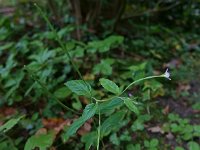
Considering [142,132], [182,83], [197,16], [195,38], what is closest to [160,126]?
[142,132]

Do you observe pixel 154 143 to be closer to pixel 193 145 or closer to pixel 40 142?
pixel 193 145

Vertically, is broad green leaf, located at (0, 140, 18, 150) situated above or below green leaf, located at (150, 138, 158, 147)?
above

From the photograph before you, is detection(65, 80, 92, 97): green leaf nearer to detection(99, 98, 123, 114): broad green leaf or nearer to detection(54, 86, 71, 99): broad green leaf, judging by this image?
detection(99, 98, 123, 114): broad green leaf

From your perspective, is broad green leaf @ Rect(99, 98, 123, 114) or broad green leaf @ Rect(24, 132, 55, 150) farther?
broad green leaf @ Rect(24, 132, 55, 150)

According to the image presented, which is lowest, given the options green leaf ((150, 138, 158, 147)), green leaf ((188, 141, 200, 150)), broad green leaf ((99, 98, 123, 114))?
green leaf ((188, 141, 200, 150))

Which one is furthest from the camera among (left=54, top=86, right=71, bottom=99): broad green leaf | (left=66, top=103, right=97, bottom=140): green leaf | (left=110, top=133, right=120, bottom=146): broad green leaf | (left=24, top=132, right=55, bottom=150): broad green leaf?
(left=54, top=86, right=71, bottom=99): broad green leaf

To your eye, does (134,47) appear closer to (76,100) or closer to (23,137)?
(76,100)

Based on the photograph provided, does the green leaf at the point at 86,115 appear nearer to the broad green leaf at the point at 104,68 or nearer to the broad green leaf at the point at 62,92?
the broad green leaf at the point at 62,92

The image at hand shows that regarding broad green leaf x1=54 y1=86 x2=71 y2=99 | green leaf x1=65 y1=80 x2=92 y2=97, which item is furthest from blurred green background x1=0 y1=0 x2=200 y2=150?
green leaf x1=65 y1=80 x2=92 y2=97
